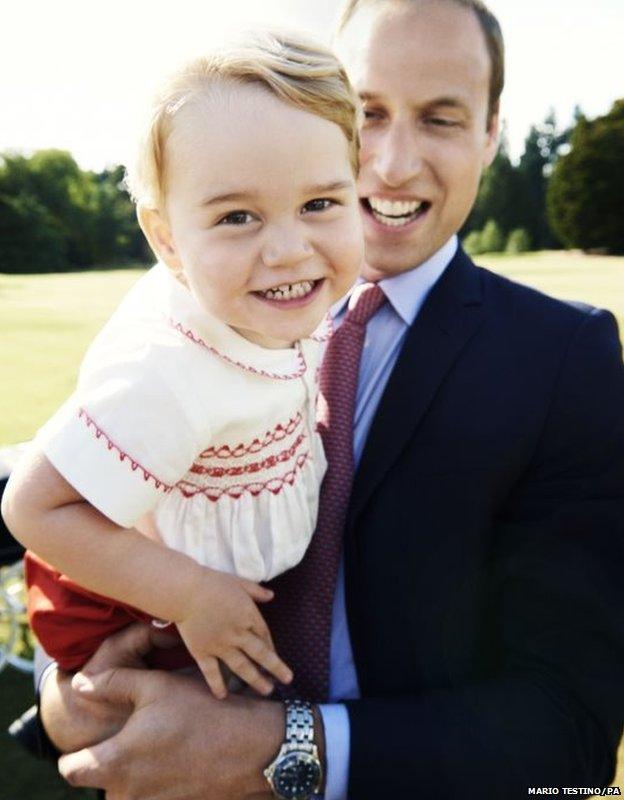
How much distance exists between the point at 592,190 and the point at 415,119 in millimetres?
55114

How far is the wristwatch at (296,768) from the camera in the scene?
1804 millimetres

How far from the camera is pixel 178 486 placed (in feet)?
5.69

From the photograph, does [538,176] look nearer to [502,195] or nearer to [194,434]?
[502,195]

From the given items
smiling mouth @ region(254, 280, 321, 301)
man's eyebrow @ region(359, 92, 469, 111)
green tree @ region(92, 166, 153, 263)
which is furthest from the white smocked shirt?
green tree @ region(92, 166, 153, 263)

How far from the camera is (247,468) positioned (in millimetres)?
1761

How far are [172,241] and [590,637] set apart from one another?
1307 mm

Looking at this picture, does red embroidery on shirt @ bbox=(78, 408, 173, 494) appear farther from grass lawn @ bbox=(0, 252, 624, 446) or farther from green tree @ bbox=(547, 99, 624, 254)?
green tree @ bbox=(547, 99, 624, 254)

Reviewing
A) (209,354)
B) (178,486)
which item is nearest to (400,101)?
(209,354)

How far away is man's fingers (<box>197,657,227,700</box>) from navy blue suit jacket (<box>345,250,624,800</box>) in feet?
1.11

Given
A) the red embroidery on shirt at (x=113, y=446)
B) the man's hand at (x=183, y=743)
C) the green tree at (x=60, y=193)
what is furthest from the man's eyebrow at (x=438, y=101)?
the green tree at (x=60, y=193)

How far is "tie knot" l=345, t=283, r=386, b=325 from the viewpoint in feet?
7.51

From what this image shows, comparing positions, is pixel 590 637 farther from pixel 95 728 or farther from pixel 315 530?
pixel 95 728

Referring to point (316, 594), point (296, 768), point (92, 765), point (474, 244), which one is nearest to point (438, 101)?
point (316, 594)

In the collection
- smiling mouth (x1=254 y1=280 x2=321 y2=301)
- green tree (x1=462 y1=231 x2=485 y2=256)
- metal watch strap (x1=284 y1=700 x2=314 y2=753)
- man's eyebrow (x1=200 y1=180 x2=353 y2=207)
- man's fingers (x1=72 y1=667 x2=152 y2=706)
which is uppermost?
man's eyebrow (x1=200 y1=180 x2=353 y2=207)
